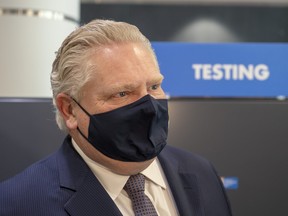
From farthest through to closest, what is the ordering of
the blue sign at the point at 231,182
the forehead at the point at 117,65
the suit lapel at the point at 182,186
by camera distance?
the blue sign at the point at 231,182, the suit lapel at the point at 182,186, the forehead at the point at 117,65

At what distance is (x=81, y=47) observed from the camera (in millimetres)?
970

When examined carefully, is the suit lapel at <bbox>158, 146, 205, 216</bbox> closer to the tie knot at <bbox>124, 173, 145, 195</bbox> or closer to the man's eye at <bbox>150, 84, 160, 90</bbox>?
the tie knot at <bbox>124, 173, 145, 195</bbox>

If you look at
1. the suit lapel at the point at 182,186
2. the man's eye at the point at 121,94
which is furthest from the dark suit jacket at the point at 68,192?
the man's eye at the point at 121,94

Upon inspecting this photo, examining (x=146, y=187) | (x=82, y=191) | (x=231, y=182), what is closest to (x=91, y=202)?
(x=82, y=191)

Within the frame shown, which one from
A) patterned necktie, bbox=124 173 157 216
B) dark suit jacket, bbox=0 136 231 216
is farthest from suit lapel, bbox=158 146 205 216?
patterned necktie, bbox=124 173 157 216

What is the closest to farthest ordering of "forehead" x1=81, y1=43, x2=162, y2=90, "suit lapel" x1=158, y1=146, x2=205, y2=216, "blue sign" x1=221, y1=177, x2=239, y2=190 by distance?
"forehead" x1=81, y1=43, x2=162, y2=90, "suit lapel" x1=158, y1=146, x2=205, y2=216, "blue sign" x1=221, y1=177, x2=239, y2=190

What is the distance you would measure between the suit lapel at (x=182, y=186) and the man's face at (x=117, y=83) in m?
0.16

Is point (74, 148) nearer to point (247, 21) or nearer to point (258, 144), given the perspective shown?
point (258, 144)

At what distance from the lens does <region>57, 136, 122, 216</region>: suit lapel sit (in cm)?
96

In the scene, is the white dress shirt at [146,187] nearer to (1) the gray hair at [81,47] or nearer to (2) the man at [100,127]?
(2) the man at [100,127]

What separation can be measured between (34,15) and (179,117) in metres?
0.66

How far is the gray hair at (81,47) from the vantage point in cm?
97

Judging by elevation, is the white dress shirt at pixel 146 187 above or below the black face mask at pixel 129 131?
below

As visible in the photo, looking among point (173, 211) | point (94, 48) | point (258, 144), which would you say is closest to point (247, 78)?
point (258, 144)
